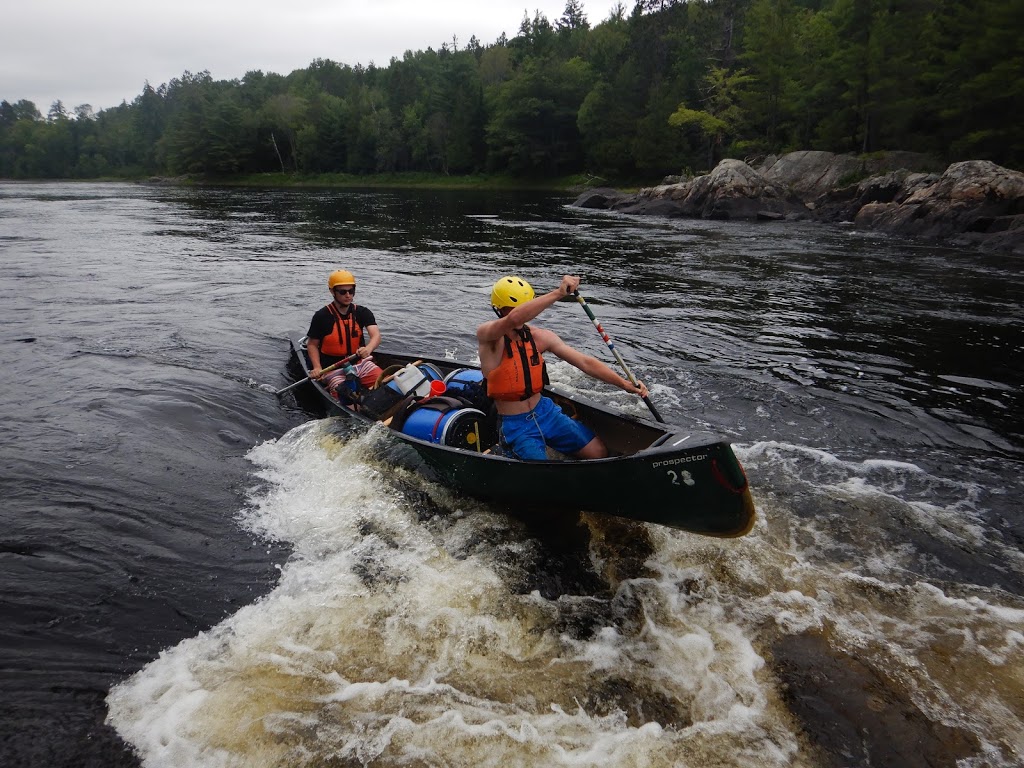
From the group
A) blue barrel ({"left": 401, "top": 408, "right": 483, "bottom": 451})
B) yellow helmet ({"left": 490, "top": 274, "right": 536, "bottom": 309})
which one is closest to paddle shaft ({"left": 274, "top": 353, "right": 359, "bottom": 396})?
blue barrel ({"left": 401, "top": 408, "right": 483, "bottom": 451})

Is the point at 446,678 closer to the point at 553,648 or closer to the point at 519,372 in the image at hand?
the point at 553,648

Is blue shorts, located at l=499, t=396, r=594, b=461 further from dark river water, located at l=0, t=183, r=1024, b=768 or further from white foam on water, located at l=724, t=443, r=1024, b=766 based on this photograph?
white foam on water, located at l=724, t=443, r=1024, b=766

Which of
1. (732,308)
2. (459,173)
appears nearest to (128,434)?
(732,308)

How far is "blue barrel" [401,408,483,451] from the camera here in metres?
6.57

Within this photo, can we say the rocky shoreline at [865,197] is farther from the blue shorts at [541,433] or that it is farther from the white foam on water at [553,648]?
the blue shorts at [541,433]

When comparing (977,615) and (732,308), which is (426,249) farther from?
(977,615)

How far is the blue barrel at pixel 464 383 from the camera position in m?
7.41

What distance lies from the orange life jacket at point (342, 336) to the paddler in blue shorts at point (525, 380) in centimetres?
382

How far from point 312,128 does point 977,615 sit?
88.4 meters

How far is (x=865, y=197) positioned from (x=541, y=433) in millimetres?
30445

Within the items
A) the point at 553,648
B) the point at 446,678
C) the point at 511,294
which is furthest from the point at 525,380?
the point at 446,678

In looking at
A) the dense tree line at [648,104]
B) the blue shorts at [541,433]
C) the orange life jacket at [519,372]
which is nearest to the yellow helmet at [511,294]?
the orange life jacket at [519,372]

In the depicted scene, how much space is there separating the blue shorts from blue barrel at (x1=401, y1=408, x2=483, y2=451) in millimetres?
465

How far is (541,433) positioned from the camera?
6.31 metres
